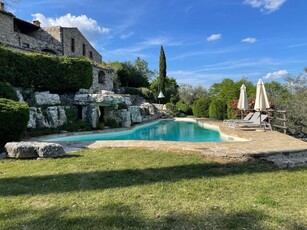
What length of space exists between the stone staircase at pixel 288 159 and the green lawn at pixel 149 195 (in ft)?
1.94

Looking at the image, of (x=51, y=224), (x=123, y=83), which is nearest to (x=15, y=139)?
(x=51, y=224)

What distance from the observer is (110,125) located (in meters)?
18.4

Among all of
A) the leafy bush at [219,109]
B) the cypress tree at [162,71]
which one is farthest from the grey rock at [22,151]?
the cypress tree at [162,71]

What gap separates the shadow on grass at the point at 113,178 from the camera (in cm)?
477

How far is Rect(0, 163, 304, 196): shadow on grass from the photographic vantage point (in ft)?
15.6

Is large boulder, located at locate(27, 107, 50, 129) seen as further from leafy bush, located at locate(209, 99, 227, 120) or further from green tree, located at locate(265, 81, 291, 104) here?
leafy bush, located at locate(209, 99, 227, 120)

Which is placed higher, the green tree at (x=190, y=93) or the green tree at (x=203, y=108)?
the green tree at (x=190, y=93)

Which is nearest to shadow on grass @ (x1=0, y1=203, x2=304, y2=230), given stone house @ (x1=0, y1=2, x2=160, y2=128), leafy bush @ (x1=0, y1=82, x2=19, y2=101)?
leafy bush @ (x1=0, y1=82, x2=19, y2=101)

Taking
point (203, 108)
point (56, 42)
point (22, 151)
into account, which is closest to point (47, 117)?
point (22, 151)

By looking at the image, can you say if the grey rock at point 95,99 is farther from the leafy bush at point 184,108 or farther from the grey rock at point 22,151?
the leafy bush at point 184,108

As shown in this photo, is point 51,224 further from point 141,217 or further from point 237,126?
point 237,126

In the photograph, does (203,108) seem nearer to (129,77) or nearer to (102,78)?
(102,78)

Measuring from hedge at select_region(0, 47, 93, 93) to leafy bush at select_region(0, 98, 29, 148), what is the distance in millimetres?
7795

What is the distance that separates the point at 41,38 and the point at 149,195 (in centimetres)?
2862
